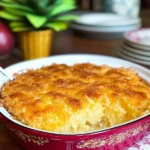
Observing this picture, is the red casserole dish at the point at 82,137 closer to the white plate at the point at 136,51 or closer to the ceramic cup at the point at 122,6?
the white plate at the point at 136,51

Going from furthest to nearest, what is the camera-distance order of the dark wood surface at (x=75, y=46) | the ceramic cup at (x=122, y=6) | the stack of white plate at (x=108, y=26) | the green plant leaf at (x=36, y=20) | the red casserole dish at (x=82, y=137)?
the ceramic cup at (x=122, y=6)
the stack of white plate at (x=108, y=26)
the dark wood surface at (x=75, y=46)
the green plant leaf at (x=36, y=20)
the red casserole dish at (x=82, y=137)

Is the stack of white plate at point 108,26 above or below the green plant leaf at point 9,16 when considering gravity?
below

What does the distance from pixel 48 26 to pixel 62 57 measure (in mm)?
161

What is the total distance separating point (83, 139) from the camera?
633mm

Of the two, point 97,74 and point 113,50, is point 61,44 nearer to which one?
point 113,50

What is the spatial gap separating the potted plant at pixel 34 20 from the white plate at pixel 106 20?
0.35m

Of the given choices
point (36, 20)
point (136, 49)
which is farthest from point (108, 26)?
point (36, 20)

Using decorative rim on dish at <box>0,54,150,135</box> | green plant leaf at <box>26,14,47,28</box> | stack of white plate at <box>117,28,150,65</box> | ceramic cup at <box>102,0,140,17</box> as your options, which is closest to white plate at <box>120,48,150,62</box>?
stack of white plate at <box>117,28,150,65</box>

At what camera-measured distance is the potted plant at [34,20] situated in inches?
44.2

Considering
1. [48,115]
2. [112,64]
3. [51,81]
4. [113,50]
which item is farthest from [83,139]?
[113,50]

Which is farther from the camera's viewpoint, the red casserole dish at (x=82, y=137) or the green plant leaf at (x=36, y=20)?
the green plant leaf at (x=36, y=20)

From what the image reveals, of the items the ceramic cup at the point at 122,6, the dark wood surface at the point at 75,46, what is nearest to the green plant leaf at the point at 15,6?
the dark wood surface at the point at 75,46

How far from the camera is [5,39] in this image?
1185 millimetres

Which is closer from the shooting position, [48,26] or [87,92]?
[87,92]
